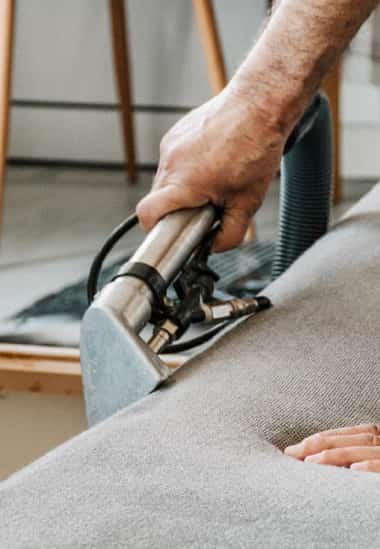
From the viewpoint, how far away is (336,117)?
75.1 inches

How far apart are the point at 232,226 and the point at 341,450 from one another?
24 centimetres

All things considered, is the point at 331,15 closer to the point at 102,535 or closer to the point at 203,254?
the point at 203,254

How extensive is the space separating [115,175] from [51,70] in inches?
11.3

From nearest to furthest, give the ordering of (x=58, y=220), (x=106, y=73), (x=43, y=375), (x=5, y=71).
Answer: (x=43, y=375) → (x=5, y=71) → (x=58, y=220) → (x=106, y=73)

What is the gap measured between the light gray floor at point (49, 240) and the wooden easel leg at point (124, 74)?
6 centimetres

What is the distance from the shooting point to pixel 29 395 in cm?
112

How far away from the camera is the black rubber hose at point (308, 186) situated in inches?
34.3

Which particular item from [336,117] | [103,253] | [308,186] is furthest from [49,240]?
[103,253]

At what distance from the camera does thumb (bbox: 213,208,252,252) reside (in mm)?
677

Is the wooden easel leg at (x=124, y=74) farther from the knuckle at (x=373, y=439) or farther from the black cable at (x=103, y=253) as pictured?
the knuckle at (x=373, y=439)

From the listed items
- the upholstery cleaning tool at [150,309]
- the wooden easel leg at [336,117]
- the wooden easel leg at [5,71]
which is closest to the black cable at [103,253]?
the upholstery cleaning tool at [150,309]

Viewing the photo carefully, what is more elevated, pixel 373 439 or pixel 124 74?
pixel 373 439

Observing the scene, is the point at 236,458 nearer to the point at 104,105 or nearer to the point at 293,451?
the point at 293,451

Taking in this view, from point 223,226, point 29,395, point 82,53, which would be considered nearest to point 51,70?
point 82,53
